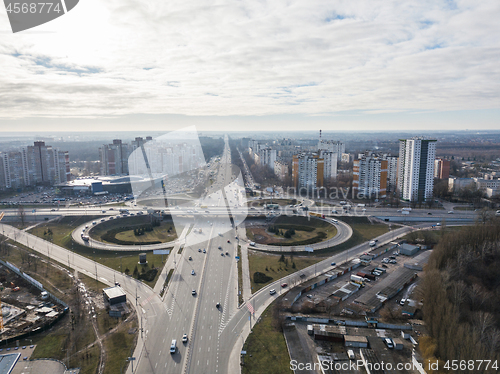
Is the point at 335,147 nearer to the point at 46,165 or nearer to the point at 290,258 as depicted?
the point at 290,258

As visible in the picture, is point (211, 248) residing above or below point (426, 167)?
below

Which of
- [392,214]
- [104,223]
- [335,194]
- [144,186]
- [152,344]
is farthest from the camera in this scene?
[144,186]

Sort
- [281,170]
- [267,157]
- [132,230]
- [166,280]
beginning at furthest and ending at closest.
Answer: [267,157], [281,170], [132,230], [166,280]

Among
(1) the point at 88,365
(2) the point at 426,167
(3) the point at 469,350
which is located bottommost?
(1) the point at 88,365

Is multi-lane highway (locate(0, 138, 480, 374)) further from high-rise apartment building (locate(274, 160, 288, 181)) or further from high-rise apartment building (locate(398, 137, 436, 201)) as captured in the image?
high-rise apartment building (locate(274, 160, 288, 181))

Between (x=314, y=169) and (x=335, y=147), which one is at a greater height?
(x=335, y=147)

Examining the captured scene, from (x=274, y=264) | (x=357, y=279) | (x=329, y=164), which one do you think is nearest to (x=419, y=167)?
(x=329, y=164)

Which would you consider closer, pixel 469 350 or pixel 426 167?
pixel 469 350

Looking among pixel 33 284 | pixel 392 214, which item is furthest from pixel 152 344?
pixel 392 214

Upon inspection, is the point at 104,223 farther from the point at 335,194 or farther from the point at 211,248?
the point at 335,194
